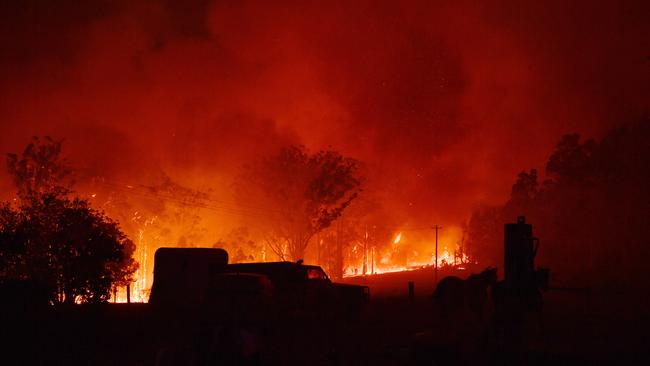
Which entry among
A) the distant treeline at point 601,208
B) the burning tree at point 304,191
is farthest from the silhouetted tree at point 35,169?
the distant treeline at point 601,208

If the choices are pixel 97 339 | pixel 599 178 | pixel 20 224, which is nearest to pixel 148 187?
→ pixel 20 224

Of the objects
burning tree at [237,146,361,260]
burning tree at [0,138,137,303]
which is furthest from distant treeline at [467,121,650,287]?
burning tree at [0,138,137,303]

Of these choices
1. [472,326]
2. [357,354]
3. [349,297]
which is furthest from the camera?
[349,297]

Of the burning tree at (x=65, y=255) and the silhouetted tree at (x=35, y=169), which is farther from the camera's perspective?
the silhouetted tree at (x=35, y=169)

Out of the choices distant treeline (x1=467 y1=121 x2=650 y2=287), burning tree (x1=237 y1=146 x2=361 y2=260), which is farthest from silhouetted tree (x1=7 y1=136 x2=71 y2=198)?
distant treeline (x1=467 y1=121 x2=650 y2=287)

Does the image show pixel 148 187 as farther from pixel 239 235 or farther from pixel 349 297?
pixel 349 297

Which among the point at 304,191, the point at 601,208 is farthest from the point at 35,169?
the point at 601,208

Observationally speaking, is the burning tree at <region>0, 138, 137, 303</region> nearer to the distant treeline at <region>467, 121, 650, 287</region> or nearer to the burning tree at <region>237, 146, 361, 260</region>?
the burning tree at <region>237, 146, 361, 260</region>

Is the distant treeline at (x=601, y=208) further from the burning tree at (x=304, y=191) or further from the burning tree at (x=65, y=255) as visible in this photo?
the burning tree at (x=65, y=255)

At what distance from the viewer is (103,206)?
59688 mm

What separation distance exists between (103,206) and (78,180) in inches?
142

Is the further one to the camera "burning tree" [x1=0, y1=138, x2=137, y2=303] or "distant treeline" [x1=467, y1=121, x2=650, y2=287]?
"distant treeline" [x1=467, y1=121, x2=650, y2=287]

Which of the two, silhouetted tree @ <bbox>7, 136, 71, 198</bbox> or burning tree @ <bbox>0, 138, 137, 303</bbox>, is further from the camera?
silhouetted tree @ <bbox>7, 136, 71, 198</bbox>

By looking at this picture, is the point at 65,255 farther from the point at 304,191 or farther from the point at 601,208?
the point at 601,208
